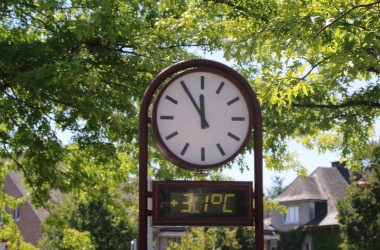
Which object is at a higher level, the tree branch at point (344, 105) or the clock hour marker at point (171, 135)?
the tree branch at point (344, 105)

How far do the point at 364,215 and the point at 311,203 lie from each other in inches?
599

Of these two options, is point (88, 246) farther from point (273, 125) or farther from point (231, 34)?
point (231, 34)

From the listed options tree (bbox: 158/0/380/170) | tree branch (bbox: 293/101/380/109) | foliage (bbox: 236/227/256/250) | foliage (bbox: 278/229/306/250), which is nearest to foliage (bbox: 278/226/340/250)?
foliage (bbox: 278/229/306/250)

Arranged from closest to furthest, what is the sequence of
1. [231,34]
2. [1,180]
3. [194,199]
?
[194,199], [231,34], [1,180]

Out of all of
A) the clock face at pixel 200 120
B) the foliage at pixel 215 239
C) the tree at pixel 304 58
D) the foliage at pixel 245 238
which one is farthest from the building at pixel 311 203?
the clock face at pixel 200 120

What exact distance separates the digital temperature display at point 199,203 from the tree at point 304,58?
13.2 ft

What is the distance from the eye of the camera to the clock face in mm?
6688

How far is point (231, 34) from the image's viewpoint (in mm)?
14633

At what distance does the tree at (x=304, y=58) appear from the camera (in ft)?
34.5

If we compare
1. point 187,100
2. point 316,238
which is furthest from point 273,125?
point 316,238

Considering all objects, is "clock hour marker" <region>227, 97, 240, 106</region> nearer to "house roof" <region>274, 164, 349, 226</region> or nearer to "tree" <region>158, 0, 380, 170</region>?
"tree" <region>158, 0, 380, 170</region>

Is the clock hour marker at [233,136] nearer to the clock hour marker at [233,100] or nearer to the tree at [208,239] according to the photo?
the clock hour marker at [233,100]

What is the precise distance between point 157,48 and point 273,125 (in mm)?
3579

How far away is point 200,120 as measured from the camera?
6.71 m
